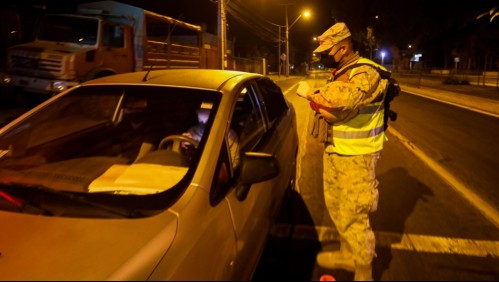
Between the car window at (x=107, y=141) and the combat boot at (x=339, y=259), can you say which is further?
the combat boot at (x=339, y=259)

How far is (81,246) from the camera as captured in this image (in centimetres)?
190

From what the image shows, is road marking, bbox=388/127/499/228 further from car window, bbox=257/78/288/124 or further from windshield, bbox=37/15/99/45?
windshield, bbox=37/15/99/45

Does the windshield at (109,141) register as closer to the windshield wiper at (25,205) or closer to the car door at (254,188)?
the windshield wiper at (25,205)

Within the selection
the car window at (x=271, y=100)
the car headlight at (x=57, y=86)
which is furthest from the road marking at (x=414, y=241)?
the car headlight at (x=57, y=86)

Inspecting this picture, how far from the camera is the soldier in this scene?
3.30 metres

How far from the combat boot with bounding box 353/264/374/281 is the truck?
7679 millimetres

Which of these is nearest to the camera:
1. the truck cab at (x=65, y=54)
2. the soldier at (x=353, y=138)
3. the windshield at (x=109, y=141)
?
the windshield at (x=109, y=141)

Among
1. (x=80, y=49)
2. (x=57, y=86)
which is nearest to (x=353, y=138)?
(x=57, y=86)

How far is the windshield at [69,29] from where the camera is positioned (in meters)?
12.0

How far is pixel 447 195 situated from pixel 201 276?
449cm

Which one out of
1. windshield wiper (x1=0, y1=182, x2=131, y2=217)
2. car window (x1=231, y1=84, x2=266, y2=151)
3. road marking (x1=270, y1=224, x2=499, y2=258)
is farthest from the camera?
road marking (x1=270, y1=224, x2=499, y2=258)

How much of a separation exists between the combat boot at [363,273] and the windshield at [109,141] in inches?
58.7

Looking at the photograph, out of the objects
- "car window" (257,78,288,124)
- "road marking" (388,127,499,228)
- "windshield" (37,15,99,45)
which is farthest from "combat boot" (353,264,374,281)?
"windshield" (37,15,99,45)

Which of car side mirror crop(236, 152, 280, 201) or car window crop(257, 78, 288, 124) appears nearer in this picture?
car side mirror crop(236, 152, 280, 201)
